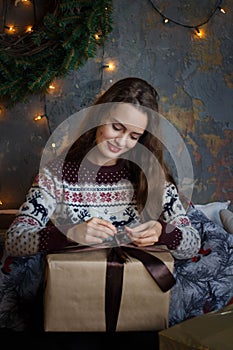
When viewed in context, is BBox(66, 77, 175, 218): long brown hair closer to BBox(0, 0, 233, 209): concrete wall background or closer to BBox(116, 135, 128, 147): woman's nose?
BBox(116, 135, 128, 147): woman's nose

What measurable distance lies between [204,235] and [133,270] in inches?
22.1

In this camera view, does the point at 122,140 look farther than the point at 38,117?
No

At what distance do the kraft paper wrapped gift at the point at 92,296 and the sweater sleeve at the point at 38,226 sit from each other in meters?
0.12

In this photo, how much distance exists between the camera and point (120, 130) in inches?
52.2

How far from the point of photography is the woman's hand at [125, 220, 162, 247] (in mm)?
1099

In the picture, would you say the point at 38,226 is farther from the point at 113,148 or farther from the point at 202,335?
the point at 202,335

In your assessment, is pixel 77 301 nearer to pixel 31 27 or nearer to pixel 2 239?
pixel 2 239

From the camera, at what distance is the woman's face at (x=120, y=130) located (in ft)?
4.32

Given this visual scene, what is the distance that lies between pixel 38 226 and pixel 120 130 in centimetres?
35

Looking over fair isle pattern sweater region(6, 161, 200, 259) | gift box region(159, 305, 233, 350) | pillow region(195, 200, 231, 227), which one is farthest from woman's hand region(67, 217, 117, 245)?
pillow region(195, 200, 231, 227)

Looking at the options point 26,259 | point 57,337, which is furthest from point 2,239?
point 57,337

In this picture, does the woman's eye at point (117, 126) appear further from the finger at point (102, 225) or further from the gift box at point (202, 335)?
the gift box at point (202, 335)

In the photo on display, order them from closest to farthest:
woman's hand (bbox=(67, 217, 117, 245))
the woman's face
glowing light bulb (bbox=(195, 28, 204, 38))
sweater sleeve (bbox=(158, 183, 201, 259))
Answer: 1. woman's hand (bbox=(67, 217, 117, 245))
2. sweater sleeve (bbox=(158, 183, 201, 259))
3. the woman's face
4. glowing light bulb (bbox=(195, 28, 204, 38))

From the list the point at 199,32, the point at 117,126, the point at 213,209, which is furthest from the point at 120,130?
the point at 199,32
